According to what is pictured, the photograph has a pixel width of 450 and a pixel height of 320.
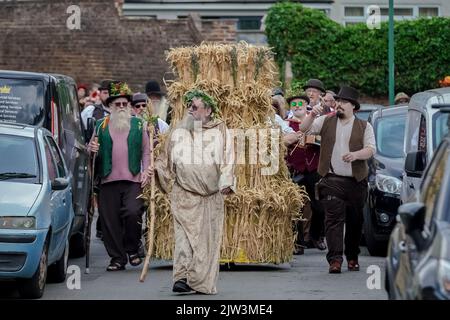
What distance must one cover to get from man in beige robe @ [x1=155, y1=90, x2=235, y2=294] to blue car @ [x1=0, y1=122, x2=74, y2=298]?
1.22m

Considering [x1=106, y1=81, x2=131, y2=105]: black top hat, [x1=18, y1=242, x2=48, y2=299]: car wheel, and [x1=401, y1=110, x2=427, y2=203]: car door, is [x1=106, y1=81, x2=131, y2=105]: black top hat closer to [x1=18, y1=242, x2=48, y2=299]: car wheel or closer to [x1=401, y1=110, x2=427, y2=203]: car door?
[x1=401, y1=110, x2=427, y2=203]: car door

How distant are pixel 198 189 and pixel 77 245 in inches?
214

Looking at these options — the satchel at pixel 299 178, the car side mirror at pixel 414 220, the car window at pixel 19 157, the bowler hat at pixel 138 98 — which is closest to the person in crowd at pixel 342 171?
the satchel at pixel 299 178

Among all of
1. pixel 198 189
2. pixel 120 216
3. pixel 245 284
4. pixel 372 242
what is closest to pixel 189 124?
pixel 198 189

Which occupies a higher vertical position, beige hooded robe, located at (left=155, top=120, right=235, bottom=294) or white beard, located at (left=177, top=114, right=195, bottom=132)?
white beard, located at (left=177, top=114, right=195, bottom=132)

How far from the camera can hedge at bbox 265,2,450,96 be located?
38062 mm

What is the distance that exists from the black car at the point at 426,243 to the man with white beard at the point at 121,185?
21.5 ft

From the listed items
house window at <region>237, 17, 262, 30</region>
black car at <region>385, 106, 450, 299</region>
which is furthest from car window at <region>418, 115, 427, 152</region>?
house window at <region>237, 17, 262, 30</region>

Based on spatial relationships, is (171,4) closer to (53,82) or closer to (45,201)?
(53,82)

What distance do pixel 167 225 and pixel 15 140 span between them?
2104 mm

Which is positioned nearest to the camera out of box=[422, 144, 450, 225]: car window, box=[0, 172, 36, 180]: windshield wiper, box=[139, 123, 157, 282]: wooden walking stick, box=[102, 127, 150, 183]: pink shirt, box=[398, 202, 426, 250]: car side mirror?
box=[398, 202, 426, 250]: car side mirror

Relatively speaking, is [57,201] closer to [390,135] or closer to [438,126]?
[438,126]
